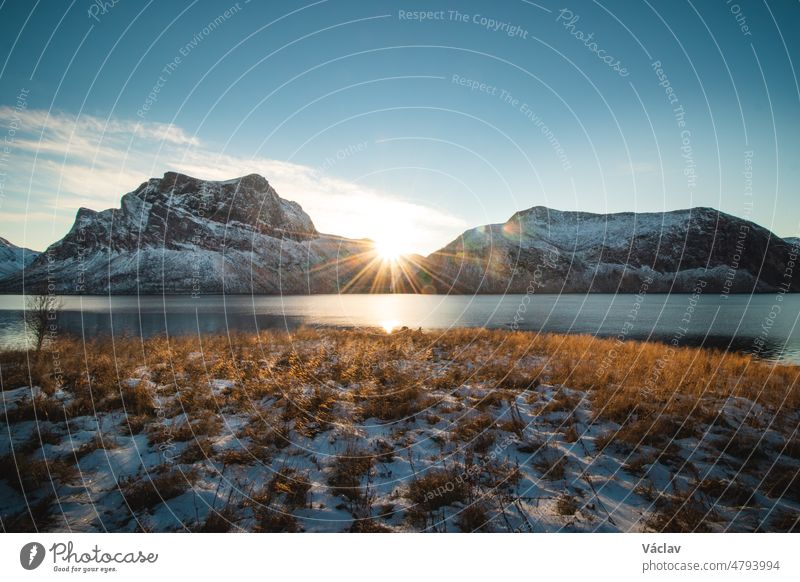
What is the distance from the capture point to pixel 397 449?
251 inches

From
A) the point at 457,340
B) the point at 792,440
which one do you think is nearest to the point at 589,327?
the point at 457,340

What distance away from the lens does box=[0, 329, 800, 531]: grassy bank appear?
15.4 feet

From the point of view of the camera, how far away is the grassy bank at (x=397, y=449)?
4707 millimetres

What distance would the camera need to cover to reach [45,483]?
5.20 m
